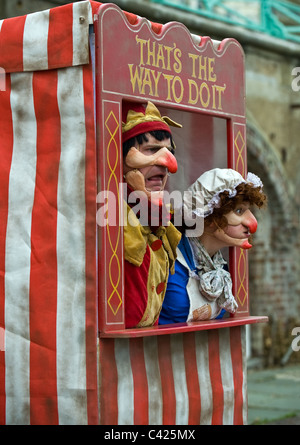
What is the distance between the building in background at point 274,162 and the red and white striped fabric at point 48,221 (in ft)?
19.6

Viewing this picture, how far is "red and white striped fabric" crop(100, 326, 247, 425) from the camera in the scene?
175 inches

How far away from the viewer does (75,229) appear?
14.5ft

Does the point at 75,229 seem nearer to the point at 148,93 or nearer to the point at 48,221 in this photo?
the point at 48,221

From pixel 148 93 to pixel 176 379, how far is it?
1.44 m

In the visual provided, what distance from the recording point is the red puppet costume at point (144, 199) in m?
4.65

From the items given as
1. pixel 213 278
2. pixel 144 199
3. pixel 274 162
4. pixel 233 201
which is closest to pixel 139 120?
pixel 144 199

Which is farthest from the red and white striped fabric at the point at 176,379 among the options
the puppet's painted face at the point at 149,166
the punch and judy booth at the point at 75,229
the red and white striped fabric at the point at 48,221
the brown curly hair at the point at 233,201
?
the puppet's painted face at the point at 149,166

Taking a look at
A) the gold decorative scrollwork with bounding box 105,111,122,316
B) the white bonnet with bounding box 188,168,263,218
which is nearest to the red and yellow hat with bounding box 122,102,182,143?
the gold decorative scrollwork with bounding box 105,111,122,316

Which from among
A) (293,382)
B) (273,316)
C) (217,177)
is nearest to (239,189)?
(217,177)

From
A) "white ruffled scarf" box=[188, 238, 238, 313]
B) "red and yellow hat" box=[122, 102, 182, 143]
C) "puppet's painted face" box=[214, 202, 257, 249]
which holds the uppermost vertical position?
"red and yellow hat" box=[122, 102, 182, 143]

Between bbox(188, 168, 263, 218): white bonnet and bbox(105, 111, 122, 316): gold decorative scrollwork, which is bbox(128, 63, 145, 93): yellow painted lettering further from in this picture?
bbox(188, 168, 263, 218): white bonnet

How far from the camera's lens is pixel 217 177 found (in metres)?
5.23

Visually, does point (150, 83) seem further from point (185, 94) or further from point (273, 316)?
point (273, 316)

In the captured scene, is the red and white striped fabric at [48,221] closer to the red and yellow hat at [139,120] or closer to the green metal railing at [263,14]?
the red and yellow hat at [139,120]
